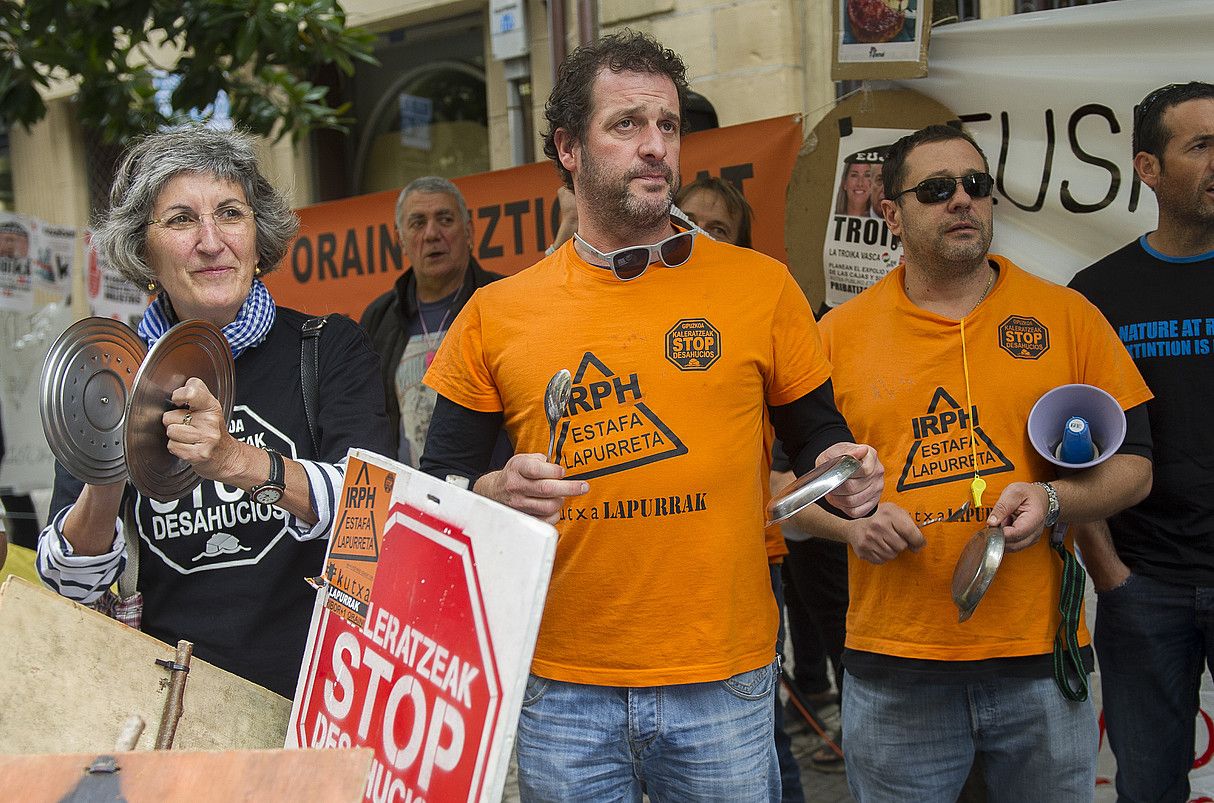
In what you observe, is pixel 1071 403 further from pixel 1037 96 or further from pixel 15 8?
pixel 15 8

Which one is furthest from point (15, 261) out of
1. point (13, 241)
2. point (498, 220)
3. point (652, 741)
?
point (652, 741)

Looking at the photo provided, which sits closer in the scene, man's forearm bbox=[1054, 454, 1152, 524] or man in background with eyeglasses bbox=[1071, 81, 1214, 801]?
man's forearm bbox=[1054, 454, 1152, 524]

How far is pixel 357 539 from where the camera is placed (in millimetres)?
1851

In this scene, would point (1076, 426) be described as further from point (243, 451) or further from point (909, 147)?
point (243, 451)

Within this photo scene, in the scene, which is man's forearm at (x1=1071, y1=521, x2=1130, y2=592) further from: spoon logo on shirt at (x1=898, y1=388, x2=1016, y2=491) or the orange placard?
the orange placard

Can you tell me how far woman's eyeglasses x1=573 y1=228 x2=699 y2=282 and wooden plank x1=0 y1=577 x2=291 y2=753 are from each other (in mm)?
1005

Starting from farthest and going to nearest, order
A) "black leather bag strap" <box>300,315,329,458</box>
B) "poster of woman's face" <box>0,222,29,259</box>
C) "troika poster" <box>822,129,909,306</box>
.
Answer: "poster of woman's face" <box>0,222,29,259</box>
"troika poster" <box>822,129,909,306</box>
"black leather bag strap" <box>300,315,329,458</box>

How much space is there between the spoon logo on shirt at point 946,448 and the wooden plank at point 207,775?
1543mm

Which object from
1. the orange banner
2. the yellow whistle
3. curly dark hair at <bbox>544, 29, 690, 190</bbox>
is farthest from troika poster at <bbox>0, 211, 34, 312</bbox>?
the yellow whistle

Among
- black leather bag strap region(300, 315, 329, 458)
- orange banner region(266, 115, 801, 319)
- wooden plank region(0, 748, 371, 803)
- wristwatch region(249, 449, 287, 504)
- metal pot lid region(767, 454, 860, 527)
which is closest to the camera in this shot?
wooden plank region(0, 748, 371, 803)

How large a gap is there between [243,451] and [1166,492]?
2146 mm

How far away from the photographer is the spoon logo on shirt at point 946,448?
2.53 meters

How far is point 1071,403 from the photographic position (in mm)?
2498

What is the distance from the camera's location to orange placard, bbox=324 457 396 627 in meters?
1.80
